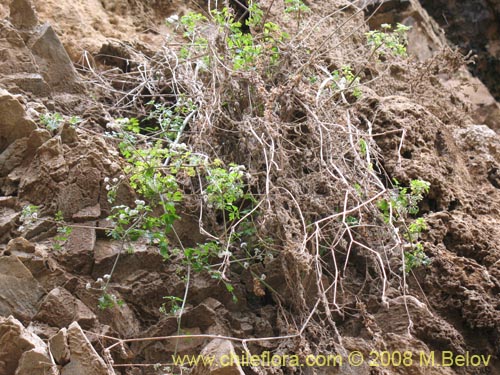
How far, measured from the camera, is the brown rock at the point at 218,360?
241 cm

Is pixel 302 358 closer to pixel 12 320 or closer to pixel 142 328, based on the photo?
pixel 142 328

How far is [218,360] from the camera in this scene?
243cm

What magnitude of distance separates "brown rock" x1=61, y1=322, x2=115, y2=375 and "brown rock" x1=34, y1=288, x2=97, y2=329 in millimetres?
234

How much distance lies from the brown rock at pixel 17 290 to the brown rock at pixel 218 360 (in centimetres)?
68

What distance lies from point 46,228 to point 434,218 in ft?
6.13

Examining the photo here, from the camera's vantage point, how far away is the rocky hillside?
2684mm

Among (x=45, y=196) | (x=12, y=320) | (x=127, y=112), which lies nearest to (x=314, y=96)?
(x=127, y=112)

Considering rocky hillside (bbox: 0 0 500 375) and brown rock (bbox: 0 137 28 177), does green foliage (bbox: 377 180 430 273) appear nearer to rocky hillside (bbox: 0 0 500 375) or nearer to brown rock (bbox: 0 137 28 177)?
rocky hillside (bbox: 0 0 500 375)

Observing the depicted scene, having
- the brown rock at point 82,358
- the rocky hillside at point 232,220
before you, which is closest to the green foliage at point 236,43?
the rocky hillside at point 232,220

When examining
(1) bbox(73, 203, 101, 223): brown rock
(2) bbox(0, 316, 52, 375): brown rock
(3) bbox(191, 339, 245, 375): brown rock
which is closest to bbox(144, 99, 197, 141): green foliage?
(1) bbox(73, 203, 101, 223): brown rock

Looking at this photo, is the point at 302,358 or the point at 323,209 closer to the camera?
the point at 302,358

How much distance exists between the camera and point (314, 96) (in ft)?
11.1

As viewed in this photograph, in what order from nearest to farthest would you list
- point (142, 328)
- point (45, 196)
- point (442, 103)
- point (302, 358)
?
point (302, 358) < point (142, 328) < point (45, 196) < point (442, 103)

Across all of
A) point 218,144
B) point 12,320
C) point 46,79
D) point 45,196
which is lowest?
point 12,320
